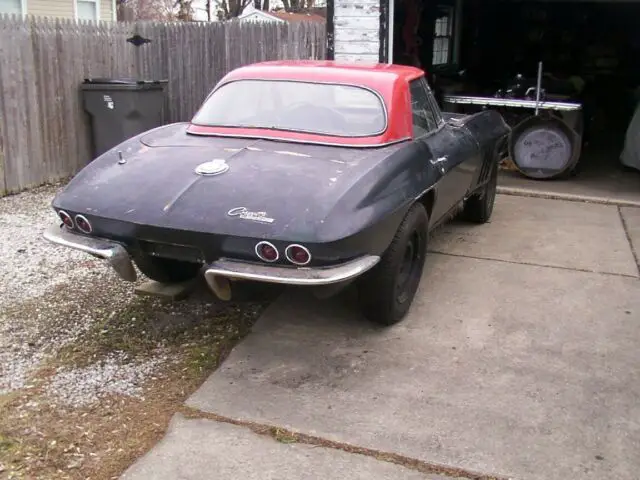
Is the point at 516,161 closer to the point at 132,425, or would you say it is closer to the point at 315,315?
the point at 315,315

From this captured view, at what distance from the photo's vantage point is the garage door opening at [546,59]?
10.2m

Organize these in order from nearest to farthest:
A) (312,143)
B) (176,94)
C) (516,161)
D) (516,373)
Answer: (516,373) < (312,143) < (516,161) < (176,94)

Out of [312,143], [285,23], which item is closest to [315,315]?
[312,143]

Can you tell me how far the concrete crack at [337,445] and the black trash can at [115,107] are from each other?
6137 millimetres

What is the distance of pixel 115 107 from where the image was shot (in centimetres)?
884

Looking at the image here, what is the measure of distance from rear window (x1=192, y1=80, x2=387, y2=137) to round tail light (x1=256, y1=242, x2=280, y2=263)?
4.33ft

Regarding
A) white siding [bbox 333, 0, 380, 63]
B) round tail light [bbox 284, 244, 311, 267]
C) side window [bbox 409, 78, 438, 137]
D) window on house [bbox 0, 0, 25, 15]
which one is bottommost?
round tail light [bbox 284, 244, 311, 267]

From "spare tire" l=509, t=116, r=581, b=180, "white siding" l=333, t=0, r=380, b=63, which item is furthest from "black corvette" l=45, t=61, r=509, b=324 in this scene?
"spare tire" l=509, t=116, r=581, b=180

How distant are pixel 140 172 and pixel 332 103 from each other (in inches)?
57.1

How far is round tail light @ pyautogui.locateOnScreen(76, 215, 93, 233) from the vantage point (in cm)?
397

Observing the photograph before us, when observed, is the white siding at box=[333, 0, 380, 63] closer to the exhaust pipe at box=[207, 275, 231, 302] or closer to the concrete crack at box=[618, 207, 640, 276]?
the concrete crack at box=[618, 207, 640, 276]

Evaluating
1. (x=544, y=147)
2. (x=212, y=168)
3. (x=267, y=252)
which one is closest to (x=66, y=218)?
(x=212, y=168)

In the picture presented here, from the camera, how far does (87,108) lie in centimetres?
884

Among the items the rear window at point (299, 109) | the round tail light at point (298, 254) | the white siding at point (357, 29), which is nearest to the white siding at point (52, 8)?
the white siding at point (357, 29)
